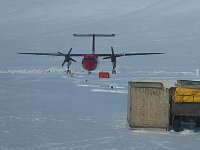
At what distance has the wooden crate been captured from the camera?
545 inches

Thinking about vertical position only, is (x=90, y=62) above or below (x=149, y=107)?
above

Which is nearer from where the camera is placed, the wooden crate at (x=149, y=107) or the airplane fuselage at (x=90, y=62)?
the wooden crate at (x=149, y=107)

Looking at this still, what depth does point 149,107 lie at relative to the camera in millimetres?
13930

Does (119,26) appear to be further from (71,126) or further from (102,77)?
(71,126)

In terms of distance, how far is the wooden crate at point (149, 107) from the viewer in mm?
13844

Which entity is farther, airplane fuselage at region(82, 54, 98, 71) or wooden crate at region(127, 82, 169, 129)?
airplane fuselage at region(82, 54, 98, 71)

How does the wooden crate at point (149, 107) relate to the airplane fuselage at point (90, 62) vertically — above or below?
below

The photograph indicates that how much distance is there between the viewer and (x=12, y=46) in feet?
502

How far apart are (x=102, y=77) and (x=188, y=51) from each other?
6966 centimetres

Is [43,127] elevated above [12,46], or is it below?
below

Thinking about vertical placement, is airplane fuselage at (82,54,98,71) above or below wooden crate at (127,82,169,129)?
above

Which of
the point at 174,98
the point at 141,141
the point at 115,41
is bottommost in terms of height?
the point at 141,141

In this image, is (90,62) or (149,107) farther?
(90,62)

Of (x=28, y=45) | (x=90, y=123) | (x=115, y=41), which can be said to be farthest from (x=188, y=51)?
(x=90, y=123)
